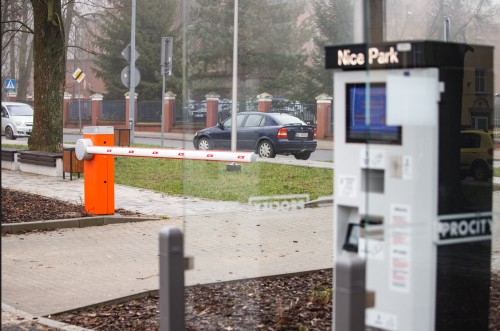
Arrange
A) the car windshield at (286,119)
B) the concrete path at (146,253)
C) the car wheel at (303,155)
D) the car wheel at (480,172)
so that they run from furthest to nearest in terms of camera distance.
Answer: the car wheel at (303,155) < the car windshield at (286,119) < the concrete path at (146,253) < the car wheel at (480,172)

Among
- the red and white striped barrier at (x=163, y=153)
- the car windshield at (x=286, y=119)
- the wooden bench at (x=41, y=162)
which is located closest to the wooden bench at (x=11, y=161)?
the wooden bench at (x=41, y=162)

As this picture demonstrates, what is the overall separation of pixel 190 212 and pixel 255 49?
1347 millimetres

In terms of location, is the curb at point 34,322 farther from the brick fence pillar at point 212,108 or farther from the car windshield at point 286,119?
the car windshield at point 286,119

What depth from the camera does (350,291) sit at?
3314 millimetres

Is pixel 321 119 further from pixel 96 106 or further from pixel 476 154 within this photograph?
pixel 96 106

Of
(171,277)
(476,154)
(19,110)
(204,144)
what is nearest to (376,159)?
(476,154)

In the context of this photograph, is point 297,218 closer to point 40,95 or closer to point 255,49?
point 255,49

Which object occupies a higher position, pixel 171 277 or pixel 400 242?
pixel 400 242

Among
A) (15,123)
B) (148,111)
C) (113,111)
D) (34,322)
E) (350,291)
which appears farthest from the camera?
(113,111)

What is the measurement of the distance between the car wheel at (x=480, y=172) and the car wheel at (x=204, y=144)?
6.93 ft

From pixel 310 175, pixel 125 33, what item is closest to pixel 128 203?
pixel 310 175

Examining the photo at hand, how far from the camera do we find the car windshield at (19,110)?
38094 millimetres

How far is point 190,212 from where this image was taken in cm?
533

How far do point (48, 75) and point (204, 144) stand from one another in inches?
554
